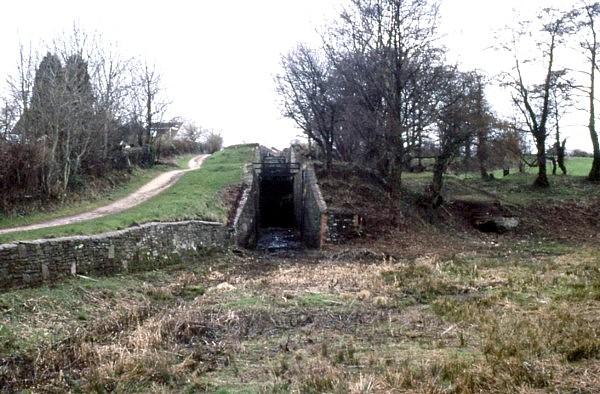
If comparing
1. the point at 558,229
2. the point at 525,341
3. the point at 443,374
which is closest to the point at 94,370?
the point at 443,374

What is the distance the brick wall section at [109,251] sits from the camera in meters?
11.5

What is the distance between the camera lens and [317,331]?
29.0 feet

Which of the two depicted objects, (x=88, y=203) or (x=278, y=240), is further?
(x=278, y=240)

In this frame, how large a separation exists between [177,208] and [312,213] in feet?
21.3

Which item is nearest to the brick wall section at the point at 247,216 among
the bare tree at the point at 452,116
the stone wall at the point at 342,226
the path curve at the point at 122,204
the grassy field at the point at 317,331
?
the stone wall at the point at 342,226

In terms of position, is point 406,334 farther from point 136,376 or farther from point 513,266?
point 513,266

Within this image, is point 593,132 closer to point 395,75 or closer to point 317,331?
point 395,75

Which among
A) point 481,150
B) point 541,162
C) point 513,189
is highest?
point 481,150

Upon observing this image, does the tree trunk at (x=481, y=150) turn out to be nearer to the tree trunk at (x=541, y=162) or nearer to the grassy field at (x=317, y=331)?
the tree trunk at (x=541, y=162)

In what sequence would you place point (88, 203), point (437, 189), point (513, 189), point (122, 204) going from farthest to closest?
1. point (513, 189)
2. point (437, 189)
3. point (122, 204)
4. point (88, 203)

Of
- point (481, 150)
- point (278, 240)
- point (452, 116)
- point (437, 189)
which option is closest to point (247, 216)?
point (278, 240)

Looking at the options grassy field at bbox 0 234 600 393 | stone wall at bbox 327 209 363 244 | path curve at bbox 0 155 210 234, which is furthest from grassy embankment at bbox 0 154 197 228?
stone wall at bbox 327 209 363 244

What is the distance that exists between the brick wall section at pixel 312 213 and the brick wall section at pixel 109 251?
361 cm

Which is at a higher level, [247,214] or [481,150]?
[481,150]
